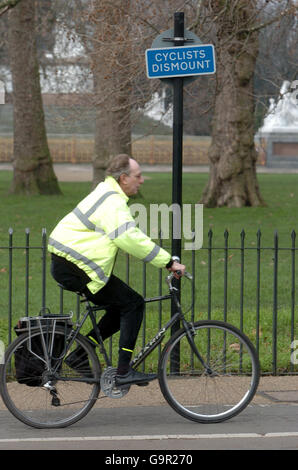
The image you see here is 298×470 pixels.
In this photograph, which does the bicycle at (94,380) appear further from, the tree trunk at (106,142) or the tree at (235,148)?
the tree trunk at (106,142)

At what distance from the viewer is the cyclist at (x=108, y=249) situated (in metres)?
5.90

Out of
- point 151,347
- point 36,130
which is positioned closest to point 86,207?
point 151,347

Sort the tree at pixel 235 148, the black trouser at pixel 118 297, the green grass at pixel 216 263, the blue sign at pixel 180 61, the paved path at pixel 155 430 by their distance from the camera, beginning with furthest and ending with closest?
the tree at pixel 235 148, the green grass at pixel 216 263, the blue sign at pixel 180 61, the black trouser at pixel 118 297, the paved path at pixel 155 430

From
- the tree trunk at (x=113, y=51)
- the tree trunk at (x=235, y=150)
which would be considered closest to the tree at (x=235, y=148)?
the tree trunk at (x=235, y=150)

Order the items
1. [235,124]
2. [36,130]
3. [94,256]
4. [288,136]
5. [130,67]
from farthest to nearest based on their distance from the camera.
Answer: [288,136] < [36,130] < [235,124] < [130,67] < [94,256]

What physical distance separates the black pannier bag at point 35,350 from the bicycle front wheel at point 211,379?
0.67 m

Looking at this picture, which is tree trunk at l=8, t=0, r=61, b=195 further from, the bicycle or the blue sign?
the bicycle

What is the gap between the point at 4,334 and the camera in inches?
340

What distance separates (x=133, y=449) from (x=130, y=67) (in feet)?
27.2

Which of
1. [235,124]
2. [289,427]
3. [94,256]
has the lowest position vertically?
[289,427]

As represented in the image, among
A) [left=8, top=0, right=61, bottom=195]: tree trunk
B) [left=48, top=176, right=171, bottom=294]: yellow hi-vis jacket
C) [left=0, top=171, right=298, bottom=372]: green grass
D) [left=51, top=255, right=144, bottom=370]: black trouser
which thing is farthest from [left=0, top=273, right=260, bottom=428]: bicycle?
[left=8, top=0, right=61, bottom=195]: tree trunk

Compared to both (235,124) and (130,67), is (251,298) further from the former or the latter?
(235,124)

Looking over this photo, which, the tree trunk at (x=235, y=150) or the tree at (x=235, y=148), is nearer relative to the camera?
the tree at (x=235, y=148)

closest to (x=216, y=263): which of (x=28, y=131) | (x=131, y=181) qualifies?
(x=131, y=181)
